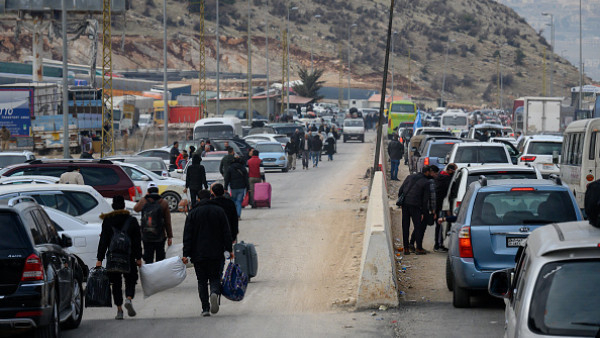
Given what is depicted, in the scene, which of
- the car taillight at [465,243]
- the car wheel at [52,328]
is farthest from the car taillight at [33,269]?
the car taillight at [465,243]

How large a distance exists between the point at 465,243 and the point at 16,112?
4655 cm

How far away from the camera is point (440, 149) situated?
99.9 feet

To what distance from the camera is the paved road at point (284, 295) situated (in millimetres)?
10703

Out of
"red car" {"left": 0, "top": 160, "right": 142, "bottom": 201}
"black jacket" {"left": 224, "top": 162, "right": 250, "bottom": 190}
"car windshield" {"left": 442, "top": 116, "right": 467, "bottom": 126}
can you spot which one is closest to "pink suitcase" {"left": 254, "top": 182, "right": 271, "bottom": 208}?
"black jacket" {"left": 224, "top": 162, "right": 250, "bottom": 190}

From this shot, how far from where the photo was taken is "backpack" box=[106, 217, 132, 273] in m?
11.3

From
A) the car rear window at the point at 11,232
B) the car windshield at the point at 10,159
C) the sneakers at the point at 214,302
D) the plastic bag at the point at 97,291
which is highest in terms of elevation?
the car rear window at the point at 11,232

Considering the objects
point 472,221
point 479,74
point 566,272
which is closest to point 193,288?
point 472,221

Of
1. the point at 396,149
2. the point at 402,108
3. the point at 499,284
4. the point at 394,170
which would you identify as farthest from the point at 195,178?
the point at 402,108

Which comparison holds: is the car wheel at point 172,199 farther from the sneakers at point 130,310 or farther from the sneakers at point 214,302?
the sneakers at point 214,302

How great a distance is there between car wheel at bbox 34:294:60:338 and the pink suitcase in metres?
17.8

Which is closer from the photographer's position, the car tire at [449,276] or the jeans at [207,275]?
the jeans at [207,275]

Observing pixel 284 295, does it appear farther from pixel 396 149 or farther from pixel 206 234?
pixel 396 149

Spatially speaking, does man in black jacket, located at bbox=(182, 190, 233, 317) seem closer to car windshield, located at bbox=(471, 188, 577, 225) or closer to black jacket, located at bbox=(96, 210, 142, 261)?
black jacket, located at bbox=(96, 210, 142, 261)

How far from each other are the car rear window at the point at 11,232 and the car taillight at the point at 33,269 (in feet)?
→ 0.48
